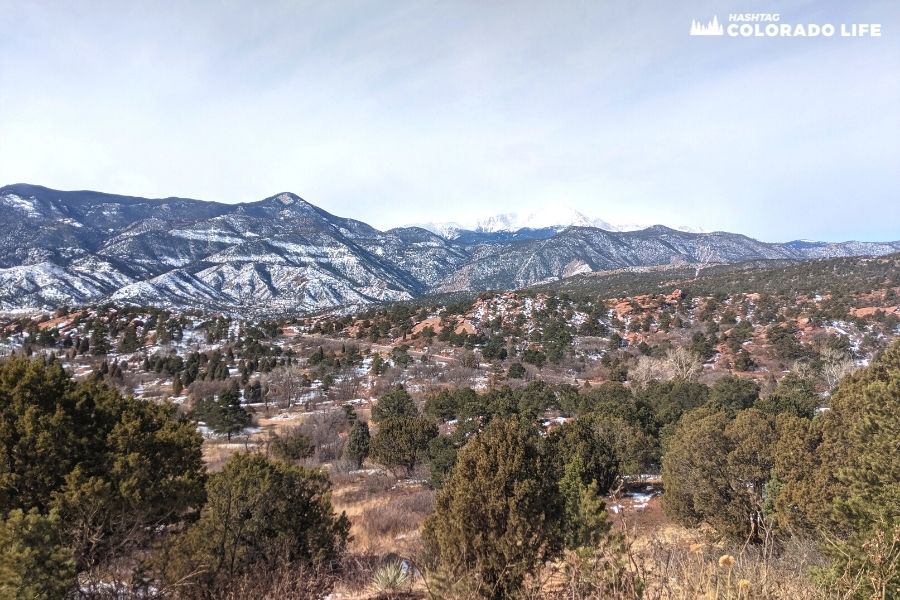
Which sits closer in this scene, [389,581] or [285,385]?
[389,581]

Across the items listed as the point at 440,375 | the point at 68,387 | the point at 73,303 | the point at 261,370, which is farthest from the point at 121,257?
the point at 68,387

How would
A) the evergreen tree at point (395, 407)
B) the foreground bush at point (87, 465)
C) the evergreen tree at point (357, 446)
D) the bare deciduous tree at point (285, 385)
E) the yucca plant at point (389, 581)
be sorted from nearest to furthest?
the foreground bush at point (87, 465) → the yucca plant at point (389, 581) → the evergreen tree at point (357, 446) → the evergreen tree at point (395, 407) → the bare deciduous tree at point (285, 385)

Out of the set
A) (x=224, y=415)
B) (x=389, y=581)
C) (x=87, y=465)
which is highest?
(x=87, y=465)

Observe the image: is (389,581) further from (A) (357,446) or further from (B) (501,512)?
(A) (357,446)

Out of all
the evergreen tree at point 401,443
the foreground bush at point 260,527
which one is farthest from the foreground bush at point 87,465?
the evergreen tree at point 401,443

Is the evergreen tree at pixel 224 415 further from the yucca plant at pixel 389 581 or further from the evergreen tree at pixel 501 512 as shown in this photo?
the evergreen tree at pixel 501 512

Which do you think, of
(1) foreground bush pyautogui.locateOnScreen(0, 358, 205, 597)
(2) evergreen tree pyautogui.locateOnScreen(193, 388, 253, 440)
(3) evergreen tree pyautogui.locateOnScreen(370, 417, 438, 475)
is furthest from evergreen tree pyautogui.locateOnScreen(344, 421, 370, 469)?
(1) foreground bush pyautogui.locateOnScreen(0, 358, 205, 597)

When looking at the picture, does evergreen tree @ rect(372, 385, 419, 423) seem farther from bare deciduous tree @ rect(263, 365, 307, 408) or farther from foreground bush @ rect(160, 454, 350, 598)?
foreground bush @ rect(160, 454, 350, 598)

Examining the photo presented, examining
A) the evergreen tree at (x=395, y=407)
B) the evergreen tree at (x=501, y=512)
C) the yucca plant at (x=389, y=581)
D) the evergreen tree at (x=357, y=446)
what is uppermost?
the evergreen tree at (x=501, y=512)

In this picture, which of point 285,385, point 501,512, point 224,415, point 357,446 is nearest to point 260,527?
point 501,512

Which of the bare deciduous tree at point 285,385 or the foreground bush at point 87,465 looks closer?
the foreground bush at point 87,465

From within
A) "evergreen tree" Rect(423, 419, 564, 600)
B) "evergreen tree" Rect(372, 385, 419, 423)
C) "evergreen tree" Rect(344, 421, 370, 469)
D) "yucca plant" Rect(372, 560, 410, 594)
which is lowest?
"evergreen tree" Rect(344, 421, 370, 469)

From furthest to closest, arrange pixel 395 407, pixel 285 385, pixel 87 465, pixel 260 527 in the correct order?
pixel 285 385
pixel 395 407
pixel 260 527
pixel 87 465

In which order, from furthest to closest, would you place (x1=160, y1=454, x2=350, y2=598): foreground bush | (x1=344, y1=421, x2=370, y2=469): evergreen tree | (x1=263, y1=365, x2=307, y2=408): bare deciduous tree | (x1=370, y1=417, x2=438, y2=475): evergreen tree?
1. (x1=263, y1=365, x2=307, y2=408): bare deciduous tree
2. (x1=344, y1=421, x2=370, y2=469): evergreen tree
3. (x1=370, y1=417, x2=438, y2=475): evergreen tree
4. (x1=160, y1=454, x2=350, y2=598): foreground bush
